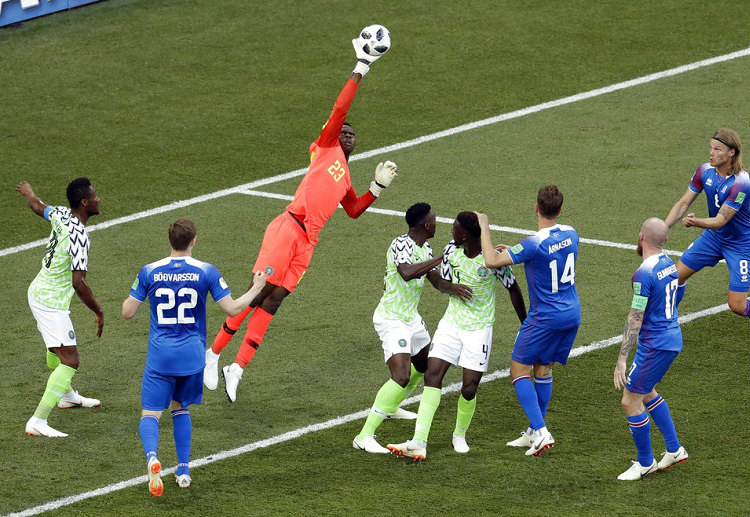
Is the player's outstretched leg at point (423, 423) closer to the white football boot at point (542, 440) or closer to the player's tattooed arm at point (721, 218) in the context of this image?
the white football boot at point (542, 440)

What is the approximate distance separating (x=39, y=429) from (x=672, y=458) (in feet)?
17.8

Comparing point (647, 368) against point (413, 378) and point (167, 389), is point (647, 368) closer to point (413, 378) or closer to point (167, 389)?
point (413, 378)

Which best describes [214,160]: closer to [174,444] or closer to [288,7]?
[288,7]

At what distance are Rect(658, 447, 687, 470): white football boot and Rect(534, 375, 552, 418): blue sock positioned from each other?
1.09 m

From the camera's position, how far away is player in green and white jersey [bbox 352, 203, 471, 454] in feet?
36.2

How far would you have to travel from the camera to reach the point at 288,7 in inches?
980

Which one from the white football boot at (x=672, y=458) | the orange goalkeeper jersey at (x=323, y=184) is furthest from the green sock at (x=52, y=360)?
the white football boot at (x=672, y=458)

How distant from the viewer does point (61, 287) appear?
11.8 m

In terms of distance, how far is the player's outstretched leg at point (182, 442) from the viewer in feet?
34.2

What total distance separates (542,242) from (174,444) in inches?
145

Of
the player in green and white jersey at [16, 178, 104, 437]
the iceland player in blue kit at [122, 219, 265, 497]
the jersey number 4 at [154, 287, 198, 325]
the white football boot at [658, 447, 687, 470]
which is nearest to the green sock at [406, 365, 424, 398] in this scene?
the iceland player in blue kit at [122, 219, 265, 497]

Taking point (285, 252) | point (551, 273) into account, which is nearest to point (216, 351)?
point (285, 252)

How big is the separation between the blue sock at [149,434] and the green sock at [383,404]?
6.13 feet

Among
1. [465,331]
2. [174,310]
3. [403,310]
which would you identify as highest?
[174,310]
